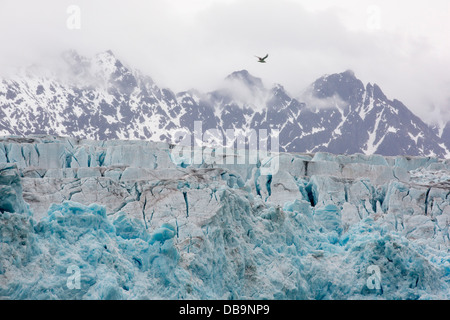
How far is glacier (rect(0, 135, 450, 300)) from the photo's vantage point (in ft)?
42.5

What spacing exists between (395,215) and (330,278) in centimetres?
994

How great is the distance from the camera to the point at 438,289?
16.9m

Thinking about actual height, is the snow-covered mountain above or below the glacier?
above

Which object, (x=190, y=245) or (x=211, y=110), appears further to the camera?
(x=211, y=110)

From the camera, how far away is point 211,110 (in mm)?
130500

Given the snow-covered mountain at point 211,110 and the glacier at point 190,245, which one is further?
the snow-covered mountain at point 211,110

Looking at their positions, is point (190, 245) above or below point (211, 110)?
below

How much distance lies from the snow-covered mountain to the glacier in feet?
285

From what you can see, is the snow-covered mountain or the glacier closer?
the glacier

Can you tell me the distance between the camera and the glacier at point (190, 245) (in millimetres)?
12945

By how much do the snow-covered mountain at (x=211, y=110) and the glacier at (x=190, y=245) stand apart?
86826 millimetres

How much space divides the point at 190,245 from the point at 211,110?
11601cm

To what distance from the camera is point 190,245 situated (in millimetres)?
15281
